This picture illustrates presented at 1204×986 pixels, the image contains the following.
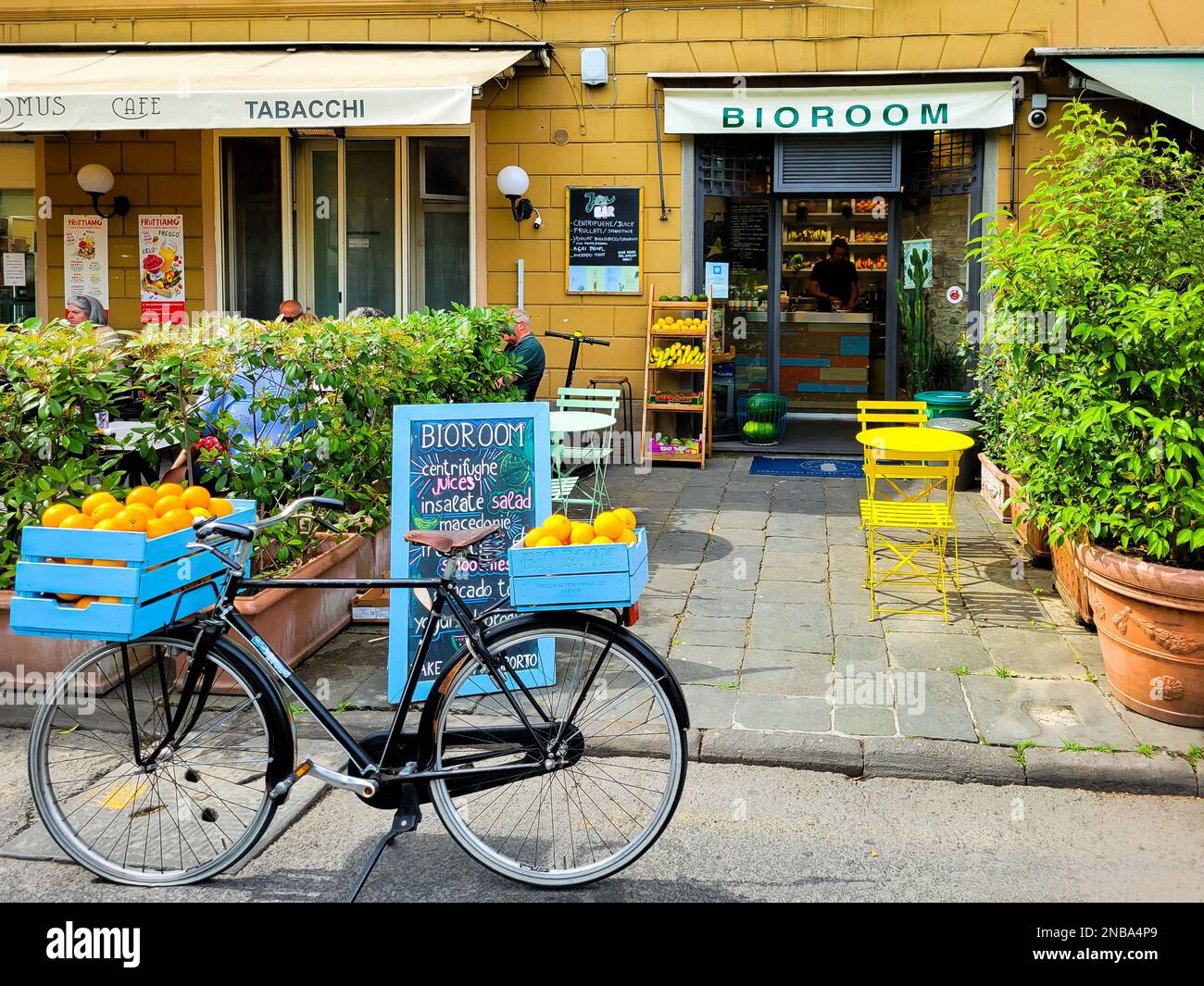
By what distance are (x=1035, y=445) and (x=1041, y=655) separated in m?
0.96

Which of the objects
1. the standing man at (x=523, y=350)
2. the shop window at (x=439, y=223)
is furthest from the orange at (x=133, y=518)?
the shop window at (x=439, y=223)

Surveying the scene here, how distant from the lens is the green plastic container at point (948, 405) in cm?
951

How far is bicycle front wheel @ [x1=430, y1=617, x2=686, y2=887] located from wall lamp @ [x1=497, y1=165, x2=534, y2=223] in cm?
700

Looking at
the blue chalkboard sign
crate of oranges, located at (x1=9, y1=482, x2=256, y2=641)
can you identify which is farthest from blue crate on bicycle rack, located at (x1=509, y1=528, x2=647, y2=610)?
the blue chalkboard sign

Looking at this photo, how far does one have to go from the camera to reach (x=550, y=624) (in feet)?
11.0

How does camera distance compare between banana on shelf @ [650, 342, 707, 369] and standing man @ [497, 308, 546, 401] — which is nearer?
standing man @ [497, 308, 546, 401]

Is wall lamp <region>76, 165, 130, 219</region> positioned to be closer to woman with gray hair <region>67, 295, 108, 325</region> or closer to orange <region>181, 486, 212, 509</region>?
woman with gray hair <region>67, 295, 108, 325</region>

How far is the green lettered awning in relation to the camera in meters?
8.96

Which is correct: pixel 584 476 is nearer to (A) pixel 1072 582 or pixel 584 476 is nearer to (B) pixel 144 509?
(A) pixel 1072 582

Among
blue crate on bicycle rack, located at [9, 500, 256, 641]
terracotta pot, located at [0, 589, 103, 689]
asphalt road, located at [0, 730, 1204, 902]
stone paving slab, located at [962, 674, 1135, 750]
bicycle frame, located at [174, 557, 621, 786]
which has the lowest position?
asphalt road, located at [0, 730, 1204, 902]

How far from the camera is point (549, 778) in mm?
3867

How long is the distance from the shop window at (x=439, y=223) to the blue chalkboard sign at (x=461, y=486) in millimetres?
6255

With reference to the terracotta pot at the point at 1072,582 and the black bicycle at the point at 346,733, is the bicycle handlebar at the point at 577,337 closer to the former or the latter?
the terracotta pot at the point at 1072,582
